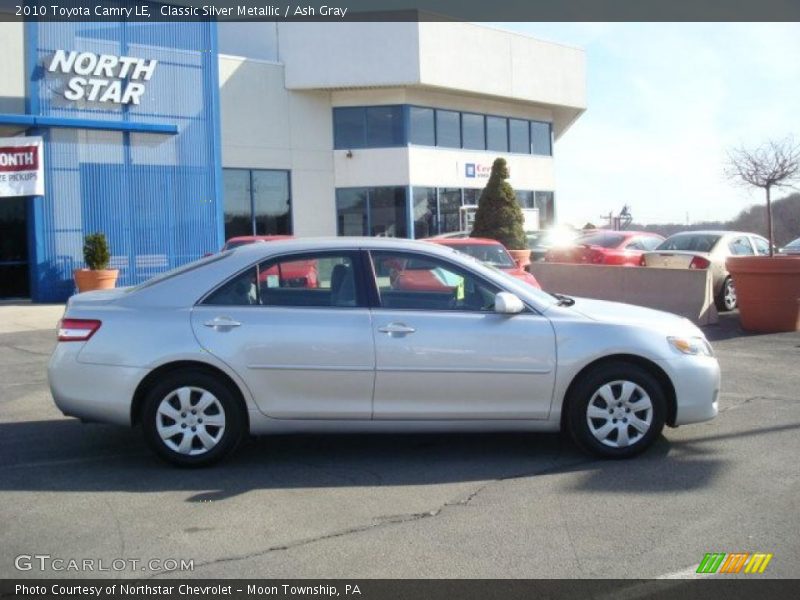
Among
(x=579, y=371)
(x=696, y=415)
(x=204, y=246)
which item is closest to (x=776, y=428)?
(x=696, y=415)

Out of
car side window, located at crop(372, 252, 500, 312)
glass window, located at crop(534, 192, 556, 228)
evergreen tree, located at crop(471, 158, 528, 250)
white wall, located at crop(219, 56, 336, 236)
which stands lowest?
car side window, located at crop(372, 252, 500, 312)

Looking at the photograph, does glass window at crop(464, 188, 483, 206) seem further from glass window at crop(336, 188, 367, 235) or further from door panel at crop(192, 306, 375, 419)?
door panel at crop(192, 306, 375, 419)

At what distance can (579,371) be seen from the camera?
19.6ft

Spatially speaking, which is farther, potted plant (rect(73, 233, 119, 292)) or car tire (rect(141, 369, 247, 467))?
potted plant (rect(73, 233, 119, 292))

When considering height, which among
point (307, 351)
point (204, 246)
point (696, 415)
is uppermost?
point (204, 246)

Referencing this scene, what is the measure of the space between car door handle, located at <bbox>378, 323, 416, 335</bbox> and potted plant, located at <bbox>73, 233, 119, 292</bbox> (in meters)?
14.1

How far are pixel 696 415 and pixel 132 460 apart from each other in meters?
4.10

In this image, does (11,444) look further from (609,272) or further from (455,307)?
(609,272)

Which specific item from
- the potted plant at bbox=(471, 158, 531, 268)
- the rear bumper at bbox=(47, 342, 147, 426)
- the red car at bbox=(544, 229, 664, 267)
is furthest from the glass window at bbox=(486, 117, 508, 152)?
the rear bumper at bbox=(47, 342, 147, 426)

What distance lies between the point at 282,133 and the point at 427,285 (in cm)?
2363

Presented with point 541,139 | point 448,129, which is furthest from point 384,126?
point 541,139

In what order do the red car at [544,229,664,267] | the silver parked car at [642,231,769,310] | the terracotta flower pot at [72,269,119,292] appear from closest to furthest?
the silver parked car at [642,231,769,310], the red car at [544,229,664,267], the terracotta flower pot at [72,269,119,292]

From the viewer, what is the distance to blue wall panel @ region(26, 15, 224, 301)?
19391 millimetres

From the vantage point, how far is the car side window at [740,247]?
15758mm
